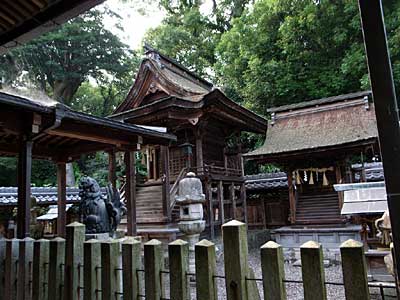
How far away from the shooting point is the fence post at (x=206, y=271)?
4.89 ft

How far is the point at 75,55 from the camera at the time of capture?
22.0 meters

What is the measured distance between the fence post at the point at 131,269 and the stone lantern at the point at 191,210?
536cm

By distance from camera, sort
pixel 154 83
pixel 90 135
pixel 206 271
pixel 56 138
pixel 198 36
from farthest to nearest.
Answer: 1. pixel 198 36
2. pixel 154 83
3. pixel 56 138
4. pixel 90 135
5. pixel 206 271

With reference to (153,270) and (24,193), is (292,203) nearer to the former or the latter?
(24,193)

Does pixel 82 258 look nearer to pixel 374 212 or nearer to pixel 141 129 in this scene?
pixel 141 129

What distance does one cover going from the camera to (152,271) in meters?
1.67

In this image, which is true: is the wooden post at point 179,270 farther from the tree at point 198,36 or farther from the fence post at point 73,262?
the tree at point 198,36

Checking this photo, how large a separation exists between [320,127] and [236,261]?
12610 mm

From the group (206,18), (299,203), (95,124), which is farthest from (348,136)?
(206,18)

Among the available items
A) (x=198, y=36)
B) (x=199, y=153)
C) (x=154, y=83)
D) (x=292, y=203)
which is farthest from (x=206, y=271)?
(x=198, y=36)

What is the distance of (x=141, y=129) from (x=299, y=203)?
8053mm

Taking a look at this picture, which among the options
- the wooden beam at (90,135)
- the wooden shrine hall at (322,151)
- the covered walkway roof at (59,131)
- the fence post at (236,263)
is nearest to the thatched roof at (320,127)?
the wooden shrine hall at (322,151)

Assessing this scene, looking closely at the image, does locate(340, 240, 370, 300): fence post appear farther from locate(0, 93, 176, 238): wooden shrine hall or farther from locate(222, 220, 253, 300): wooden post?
locate(0, 93, 176, 238): wooden shrine hall

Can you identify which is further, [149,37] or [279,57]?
[149,37]
